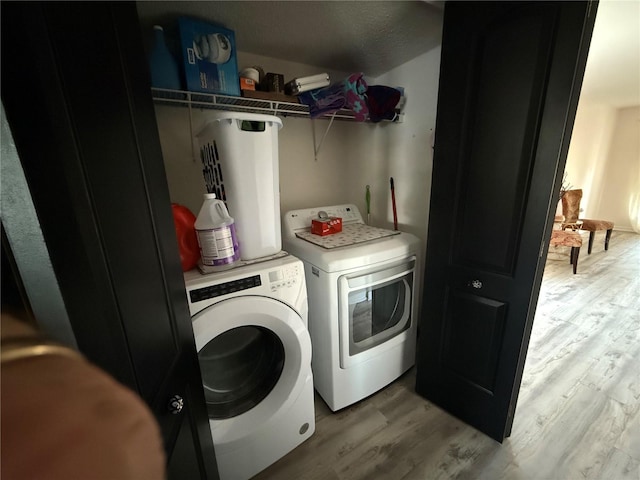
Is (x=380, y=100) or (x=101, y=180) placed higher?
(x=380, y=100)

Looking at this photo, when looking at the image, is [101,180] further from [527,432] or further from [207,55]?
[527,432]

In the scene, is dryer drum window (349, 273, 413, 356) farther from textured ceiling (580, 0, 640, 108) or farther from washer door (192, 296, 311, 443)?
textured ceiling (580, 0, 640, 108)

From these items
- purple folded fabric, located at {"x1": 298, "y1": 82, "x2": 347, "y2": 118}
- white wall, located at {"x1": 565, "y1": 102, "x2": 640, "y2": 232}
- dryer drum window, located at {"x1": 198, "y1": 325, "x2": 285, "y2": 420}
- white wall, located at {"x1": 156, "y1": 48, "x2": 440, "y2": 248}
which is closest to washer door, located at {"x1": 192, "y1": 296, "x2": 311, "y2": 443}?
dryer drum window, located at {"x1": 198, "y1": 325, "x2": 285, "y2": 420}

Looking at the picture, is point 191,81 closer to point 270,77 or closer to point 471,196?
point 270,77

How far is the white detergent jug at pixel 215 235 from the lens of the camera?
38.8 inches

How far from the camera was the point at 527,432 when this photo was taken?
1.29 meters

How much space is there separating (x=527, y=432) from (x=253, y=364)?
1433 mm

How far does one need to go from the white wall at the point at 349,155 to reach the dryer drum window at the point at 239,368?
86 centimetres

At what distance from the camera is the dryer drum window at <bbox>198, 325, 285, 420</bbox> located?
1.08m

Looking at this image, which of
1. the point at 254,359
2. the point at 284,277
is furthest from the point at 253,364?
the point at 284,277

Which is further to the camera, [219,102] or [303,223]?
[303,223]

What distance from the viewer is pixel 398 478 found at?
1125mm

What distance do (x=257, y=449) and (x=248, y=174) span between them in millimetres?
1193

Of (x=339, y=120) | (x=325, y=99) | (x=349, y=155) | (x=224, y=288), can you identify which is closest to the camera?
(x=224, y=288)
